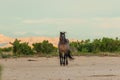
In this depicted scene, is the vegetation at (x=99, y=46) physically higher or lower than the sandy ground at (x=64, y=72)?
higher

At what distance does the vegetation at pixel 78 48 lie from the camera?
36.8m

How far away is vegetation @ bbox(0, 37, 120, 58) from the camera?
36.8 metres

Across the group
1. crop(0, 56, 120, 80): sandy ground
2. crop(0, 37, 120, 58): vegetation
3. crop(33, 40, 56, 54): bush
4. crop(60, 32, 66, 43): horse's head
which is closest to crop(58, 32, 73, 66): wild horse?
crop(60, 32, 66, 43): horse's head

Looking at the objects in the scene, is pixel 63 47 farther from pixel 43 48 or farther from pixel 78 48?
pixel 78 48

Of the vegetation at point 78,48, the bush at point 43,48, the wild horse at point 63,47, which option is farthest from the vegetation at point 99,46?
the wild horse at point 63,47

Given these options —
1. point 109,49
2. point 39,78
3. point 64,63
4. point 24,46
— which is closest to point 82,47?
point 109,49

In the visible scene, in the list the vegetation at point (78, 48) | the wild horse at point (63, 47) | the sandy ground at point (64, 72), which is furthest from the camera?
the vegetation at point (78, 48)

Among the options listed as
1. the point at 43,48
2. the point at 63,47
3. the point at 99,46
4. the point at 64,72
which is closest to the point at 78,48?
the point at 99,46

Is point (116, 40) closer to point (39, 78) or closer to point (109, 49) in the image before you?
point (109, 49)

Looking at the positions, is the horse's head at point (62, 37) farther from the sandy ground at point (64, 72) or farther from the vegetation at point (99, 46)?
the vegetation at point (99, 46)

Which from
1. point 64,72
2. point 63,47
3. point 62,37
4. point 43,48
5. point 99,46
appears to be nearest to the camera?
point 64,72

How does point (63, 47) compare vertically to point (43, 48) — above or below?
below

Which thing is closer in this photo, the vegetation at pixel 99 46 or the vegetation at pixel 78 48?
the vegetation at pixel 78 48

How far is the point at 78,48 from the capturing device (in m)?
39.0
